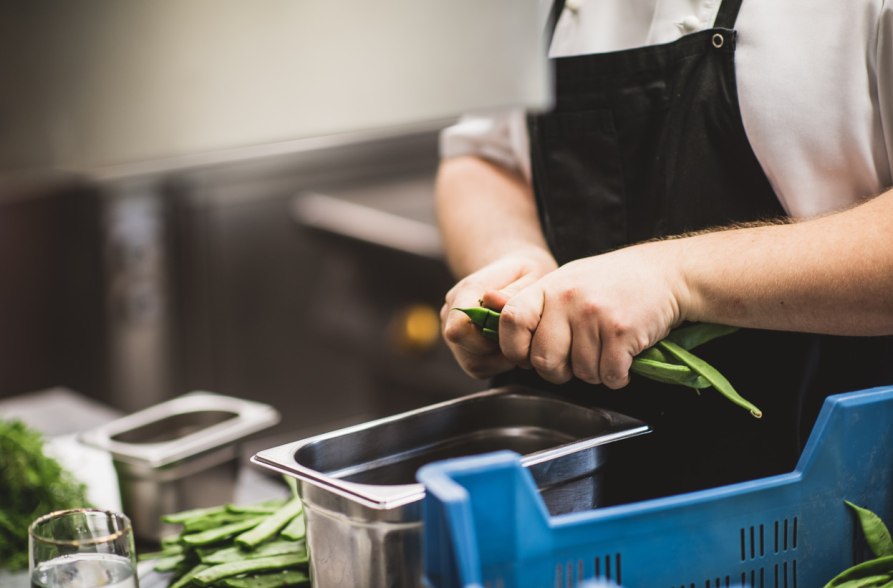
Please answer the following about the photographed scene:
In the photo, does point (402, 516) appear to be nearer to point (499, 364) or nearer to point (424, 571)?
point (424, 571)

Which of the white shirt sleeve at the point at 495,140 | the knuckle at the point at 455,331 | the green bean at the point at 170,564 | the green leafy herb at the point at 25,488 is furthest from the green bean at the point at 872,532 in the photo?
the green leafy herb at the point at 25,488

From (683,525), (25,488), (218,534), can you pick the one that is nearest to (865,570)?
(683,525)

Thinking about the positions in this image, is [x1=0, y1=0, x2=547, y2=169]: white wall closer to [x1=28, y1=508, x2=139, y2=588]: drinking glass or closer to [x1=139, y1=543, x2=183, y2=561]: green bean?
[x1=28, y1=508, x2=139, y2=588]: drinking glass

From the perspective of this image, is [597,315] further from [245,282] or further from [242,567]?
[245,282]

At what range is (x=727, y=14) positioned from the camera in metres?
1.22

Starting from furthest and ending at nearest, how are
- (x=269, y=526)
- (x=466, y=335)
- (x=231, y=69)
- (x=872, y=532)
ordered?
1. (x=269, y=526)
2. (x=466, y=335)
3. (x=872, y=532)
4. (x=231, y=69)

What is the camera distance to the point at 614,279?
3.53ft

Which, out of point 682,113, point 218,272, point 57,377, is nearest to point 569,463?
point 682,113

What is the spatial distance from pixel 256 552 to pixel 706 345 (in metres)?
0.61

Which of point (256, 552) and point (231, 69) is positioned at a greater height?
point (231, 69)

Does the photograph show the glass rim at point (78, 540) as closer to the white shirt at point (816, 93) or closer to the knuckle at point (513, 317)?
the knuckle at point (513, 317)

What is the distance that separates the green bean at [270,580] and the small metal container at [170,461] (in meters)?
0.38

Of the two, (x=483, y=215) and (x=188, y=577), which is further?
(x=483, y=215)

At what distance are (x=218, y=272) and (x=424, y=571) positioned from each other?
111 inches
